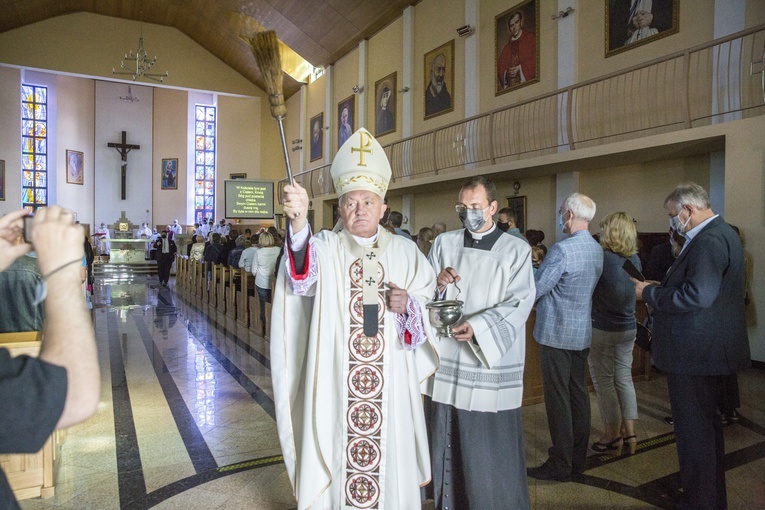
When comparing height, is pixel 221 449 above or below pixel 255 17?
→ below

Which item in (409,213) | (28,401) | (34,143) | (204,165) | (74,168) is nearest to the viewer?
(28,401)

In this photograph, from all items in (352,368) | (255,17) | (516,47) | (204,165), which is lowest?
(352,368)

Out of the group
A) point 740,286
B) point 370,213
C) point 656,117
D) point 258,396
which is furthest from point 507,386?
point 656,117

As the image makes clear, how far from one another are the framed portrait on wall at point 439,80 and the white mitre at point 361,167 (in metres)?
9.90

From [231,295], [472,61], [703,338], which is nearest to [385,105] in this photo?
[472,61]

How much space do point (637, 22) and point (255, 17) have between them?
28.2ft

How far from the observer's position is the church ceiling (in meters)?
14.0

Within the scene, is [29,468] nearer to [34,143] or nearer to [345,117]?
[345,117]

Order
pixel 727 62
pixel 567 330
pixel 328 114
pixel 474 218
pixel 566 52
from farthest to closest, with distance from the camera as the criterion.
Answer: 1. pixel 328 114
2. pixel 566 52
3. pixel 727 62
4. pixel 567 330
5. pixel 474 218

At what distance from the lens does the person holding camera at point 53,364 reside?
3.12 feet

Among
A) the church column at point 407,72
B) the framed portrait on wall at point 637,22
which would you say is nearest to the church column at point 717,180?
the framed portrait on wall at point 637,22

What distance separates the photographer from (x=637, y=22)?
8102mm

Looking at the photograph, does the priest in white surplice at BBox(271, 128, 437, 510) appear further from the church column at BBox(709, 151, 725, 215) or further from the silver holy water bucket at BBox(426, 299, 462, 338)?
the church column at BBox(709, 151, 725, 215)

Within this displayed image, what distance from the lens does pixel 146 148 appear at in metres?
22.7
